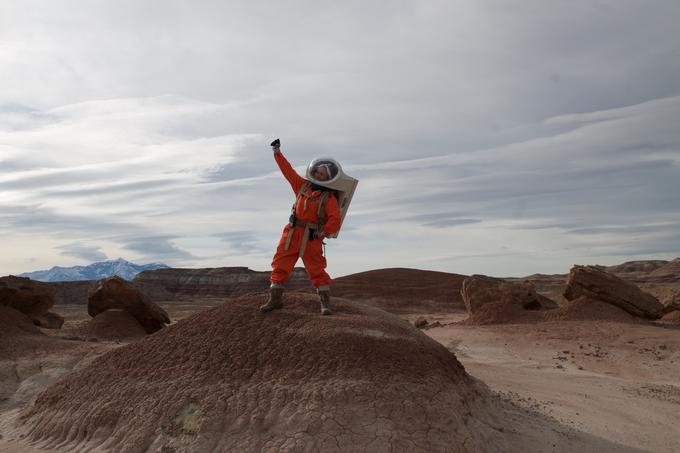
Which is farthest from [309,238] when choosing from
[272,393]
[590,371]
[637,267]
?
[637,267]

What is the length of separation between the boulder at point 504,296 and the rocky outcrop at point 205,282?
3118 centimetres

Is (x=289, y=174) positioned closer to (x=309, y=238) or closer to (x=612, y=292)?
(x=309, y=238)

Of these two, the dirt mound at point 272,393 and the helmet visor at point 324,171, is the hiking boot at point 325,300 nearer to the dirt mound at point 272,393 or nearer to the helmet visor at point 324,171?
the dirt mound at point 272,393

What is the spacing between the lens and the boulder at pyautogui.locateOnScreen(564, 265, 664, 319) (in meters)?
12.1

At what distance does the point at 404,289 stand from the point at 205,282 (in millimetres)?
26989

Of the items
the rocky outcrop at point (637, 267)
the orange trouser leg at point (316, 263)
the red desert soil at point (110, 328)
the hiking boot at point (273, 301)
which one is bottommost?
the red desert soil at point (110, 328)

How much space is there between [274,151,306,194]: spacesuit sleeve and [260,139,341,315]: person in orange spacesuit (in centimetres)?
25

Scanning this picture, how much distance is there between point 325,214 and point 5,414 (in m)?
4.30

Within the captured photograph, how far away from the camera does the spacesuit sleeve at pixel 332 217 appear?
564cm

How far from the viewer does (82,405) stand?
194 inches

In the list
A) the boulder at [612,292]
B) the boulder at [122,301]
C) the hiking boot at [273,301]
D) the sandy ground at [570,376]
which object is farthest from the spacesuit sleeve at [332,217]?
the boulder at [122,301]

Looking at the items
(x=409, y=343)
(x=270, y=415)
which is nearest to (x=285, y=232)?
(x=409, y=343)

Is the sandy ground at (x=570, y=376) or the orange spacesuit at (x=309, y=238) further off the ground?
the orange spacesuit at (x=309, y=238)

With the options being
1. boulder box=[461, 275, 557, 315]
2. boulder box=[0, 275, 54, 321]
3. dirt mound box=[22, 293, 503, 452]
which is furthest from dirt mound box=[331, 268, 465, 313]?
dirt mound box=[22, 293, 503, 452]
